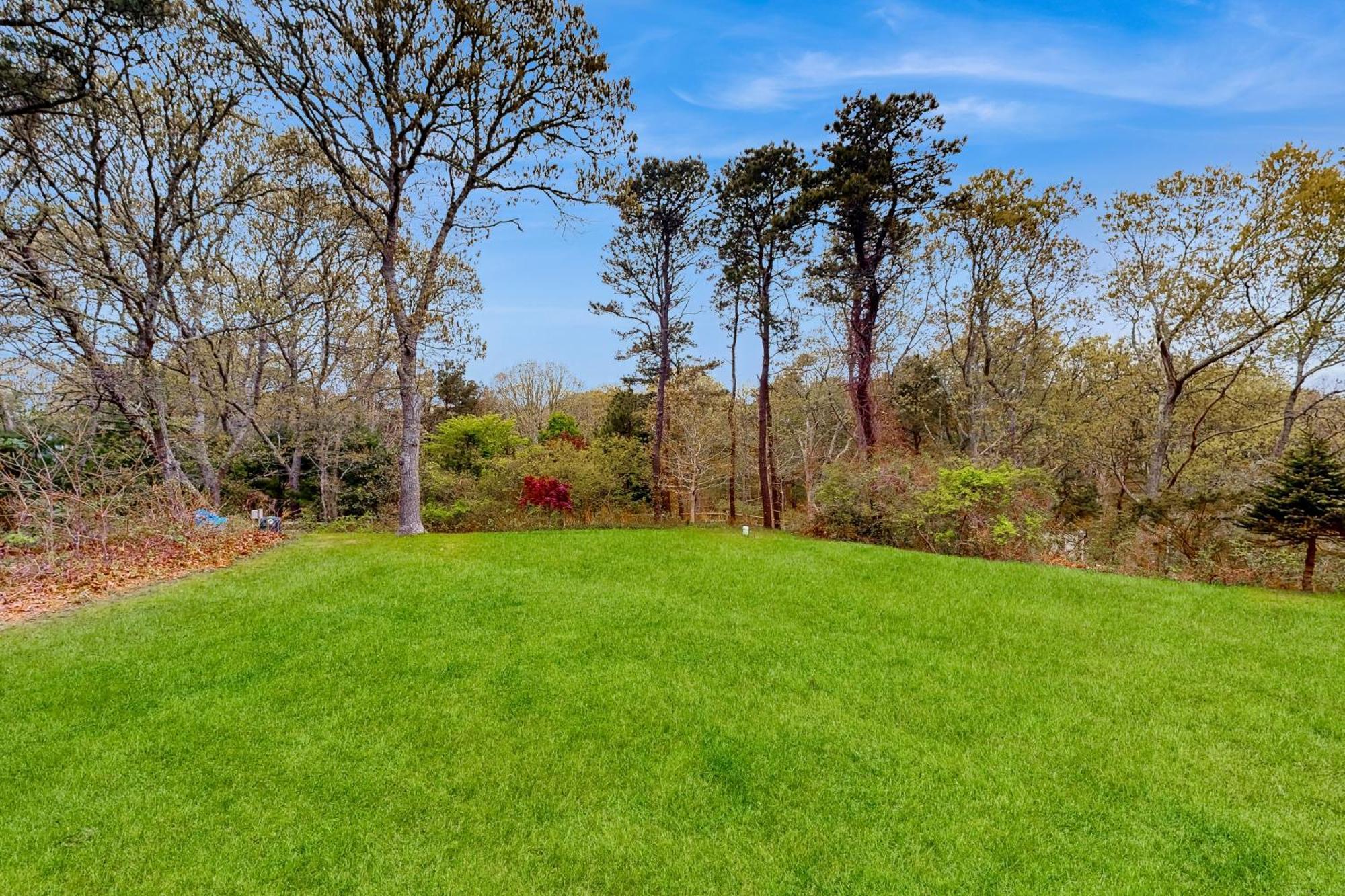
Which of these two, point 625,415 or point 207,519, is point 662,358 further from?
point 207,519

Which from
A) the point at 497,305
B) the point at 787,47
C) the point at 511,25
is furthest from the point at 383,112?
the point at 787,47

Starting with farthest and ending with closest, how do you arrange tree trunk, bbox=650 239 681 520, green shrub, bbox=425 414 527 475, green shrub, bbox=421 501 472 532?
green shrub, bbox=425 414 527 475 → tree trunk, bbox=650 239 681 520 → green shrub, bbox=421 501 472 532

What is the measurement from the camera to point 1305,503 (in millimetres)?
6223

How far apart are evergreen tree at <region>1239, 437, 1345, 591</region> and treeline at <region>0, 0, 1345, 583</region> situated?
1.17 ft

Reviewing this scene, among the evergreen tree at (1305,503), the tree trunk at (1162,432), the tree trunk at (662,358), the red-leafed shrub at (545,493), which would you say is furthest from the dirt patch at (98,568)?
the tree trunk at (1162,432)

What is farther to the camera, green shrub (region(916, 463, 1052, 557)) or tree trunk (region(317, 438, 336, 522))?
tree trunk (region(317, 438, 336, 522))

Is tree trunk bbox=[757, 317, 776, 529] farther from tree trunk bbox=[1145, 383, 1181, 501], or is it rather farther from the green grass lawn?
tree trunk bbox=[1145, 383, 1181, 501]

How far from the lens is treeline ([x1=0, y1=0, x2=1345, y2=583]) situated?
8812 millimetres

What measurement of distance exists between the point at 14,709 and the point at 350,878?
11.3 ft

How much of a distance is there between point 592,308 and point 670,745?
47.8ft

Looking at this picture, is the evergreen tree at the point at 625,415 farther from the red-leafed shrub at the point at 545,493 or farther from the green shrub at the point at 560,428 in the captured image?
the red-leafed shrub at the point at 545,493

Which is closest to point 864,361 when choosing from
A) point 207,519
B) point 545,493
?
point 545,493

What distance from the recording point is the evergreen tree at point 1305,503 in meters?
6.10

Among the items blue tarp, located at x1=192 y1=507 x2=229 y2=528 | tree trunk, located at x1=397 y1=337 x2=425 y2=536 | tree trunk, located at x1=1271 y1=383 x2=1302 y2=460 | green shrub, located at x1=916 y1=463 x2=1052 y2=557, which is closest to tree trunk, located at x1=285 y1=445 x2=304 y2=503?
blue tarp, located at x1=192 y1=507 x2=229 y2=528
